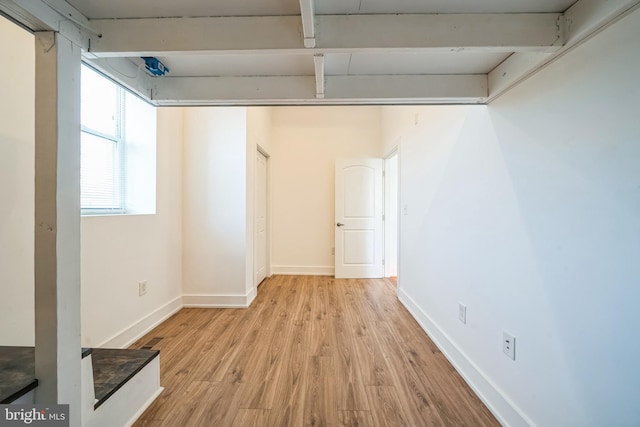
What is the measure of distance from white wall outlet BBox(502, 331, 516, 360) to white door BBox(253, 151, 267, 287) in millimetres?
2880

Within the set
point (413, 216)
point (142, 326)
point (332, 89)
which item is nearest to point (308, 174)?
point (413, 216)

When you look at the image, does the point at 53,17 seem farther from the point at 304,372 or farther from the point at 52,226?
the point at 304,372

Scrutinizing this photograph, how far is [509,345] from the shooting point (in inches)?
51.7

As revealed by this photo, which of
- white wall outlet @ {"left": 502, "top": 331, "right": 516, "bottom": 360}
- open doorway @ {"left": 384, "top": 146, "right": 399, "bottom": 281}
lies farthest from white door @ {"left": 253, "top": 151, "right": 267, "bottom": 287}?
white wall outlet @ {"left": 502, "top": 331, "right": 516, "bottom": 360}

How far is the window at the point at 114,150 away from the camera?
1.85 meters

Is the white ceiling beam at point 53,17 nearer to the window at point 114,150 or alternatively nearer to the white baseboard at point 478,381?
the window at point 114,150

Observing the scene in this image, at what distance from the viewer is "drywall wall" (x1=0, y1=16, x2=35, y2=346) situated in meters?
1.26

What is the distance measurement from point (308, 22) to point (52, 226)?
3.82ft

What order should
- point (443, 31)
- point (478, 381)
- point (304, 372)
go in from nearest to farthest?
point (443, 31)
point (478, 381)
point (304, 372)

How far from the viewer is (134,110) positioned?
2281 millimetres

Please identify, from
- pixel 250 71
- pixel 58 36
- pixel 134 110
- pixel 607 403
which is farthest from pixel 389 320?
pixel 134 110

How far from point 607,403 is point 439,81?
5.02 ft

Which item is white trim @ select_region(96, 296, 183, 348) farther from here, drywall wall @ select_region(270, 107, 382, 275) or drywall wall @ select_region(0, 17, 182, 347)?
drywall wall @ select_region(270, 107, 382, 275)

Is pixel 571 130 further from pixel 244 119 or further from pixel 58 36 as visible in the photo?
pixel 244 119
